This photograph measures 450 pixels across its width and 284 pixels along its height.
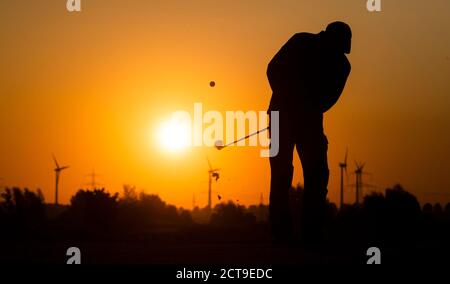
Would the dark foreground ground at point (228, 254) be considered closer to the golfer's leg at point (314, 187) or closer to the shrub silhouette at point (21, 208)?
the golfer's leg at point (314, 187)

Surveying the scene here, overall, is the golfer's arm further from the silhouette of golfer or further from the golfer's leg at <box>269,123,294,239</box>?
the golfer's leg at <box>269,123,294,239</box>

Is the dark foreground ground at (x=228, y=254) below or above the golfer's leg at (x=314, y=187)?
below

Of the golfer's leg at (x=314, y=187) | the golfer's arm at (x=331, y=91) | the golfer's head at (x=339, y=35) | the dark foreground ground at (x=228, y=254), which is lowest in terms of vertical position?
the dark foreground ground at (x=228, y=254)

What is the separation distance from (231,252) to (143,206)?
163 m

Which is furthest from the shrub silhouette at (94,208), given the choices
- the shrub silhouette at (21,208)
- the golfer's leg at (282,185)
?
the golfer's leg at (282,185)

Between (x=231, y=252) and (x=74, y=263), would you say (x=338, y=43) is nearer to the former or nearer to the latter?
(x=231, y=252)

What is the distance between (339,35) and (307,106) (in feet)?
4.30

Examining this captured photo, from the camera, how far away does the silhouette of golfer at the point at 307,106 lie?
16516 millimetres

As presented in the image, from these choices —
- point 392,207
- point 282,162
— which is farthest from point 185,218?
point 282,162

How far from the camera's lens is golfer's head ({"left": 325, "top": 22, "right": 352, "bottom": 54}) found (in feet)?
54.8

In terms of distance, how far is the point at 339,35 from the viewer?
16703 millimetres

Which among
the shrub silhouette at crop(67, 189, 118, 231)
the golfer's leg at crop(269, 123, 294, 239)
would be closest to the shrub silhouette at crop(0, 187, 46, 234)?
the shrub silhouette at crop(67, 189, 118, 231)

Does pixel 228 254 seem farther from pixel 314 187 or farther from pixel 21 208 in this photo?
pixel 21 208
